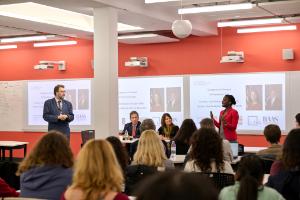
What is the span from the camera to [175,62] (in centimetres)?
1172

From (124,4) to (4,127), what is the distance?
7.39 metres

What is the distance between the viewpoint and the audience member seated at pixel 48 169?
11.3ft

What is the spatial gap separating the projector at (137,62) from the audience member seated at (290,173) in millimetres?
8204

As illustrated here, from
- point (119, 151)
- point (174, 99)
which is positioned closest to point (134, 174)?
point (119, 151)

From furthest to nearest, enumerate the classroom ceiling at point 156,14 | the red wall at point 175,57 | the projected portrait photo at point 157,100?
1. the projected portrait photo at point 157,100
2. the red wall at point 175,57
3. the classroom ceiling at point 156,14

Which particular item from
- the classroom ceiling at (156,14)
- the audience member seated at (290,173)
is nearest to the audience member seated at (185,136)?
the classroom ceiling at (156,14)

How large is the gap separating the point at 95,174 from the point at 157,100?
364 inches

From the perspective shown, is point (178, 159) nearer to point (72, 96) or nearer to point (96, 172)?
point (96, 172)

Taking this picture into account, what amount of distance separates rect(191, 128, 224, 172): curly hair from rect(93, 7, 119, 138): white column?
318 cm

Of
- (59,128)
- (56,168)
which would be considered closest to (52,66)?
(59,128)

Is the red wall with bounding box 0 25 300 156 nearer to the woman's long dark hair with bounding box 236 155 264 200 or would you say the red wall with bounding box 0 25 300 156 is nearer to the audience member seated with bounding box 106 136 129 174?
the audience member seated with bounding box 106 136 129 174

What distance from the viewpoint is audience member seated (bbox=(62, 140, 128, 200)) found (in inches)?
106

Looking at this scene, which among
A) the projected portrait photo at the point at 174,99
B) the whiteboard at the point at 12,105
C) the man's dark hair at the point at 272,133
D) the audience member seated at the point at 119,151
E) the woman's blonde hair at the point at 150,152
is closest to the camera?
the audience member seated at the point at 119,151

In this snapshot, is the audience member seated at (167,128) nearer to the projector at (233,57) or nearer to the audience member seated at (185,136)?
→ the audience member seated at (185,136)
